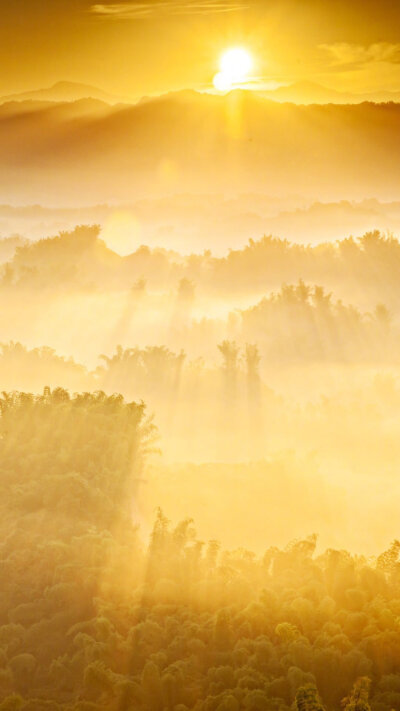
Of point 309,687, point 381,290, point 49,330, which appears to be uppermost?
point 381,290

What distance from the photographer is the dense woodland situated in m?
17.3

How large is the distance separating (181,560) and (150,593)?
184 cm

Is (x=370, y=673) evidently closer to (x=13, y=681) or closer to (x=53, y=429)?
(x=13, y=681)

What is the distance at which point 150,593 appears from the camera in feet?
70.2

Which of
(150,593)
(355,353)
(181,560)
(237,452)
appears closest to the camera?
(150,593)

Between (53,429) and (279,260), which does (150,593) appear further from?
(279,260)

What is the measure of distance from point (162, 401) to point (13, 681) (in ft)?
213

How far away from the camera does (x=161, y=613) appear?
20.5m

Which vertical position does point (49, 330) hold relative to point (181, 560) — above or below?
above

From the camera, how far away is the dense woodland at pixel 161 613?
1733cm

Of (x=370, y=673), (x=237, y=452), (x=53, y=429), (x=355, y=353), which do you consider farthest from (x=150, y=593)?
→ (x=355, y=353)

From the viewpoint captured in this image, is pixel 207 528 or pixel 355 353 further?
pixel 355 353

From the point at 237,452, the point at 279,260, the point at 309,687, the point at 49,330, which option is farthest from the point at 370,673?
the point at 279,260

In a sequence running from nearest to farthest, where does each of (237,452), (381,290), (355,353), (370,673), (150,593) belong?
(370,673)
(150,593)
(237,452)
(355,353)
(381,290)
